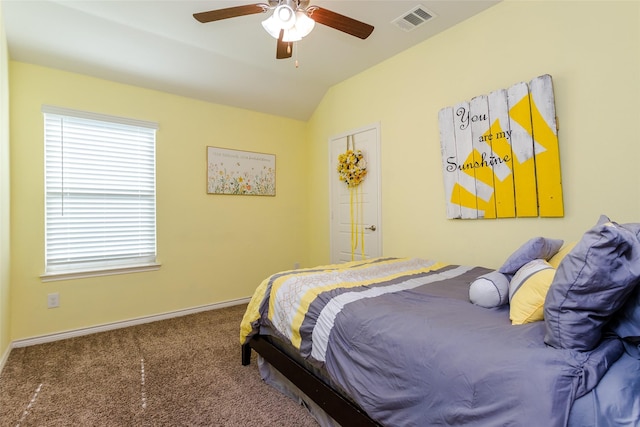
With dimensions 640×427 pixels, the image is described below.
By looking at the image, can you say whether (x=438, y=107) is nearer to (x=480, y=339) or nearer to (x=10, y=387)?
(x=480, y=339)

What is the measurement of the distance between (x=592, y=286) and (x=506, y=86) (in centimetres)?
201

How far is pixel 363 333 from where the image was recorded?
133cm

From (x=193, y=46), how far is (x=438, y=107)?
2.32 metres

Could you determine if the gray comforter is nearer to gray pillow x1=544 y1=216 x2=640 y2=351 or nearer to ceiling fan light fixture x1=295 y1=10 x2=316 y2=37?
gray pillow x1=544 y1=216 x2=640 y2=351

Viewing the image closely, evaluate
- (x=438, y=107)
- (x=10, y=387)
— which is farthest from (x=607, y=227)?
(x=10, y=387)

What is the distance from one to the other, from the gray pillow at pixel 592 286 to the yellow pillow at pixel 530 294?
0.66 feet

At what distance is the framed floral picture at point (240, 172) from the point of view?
3.58 meters

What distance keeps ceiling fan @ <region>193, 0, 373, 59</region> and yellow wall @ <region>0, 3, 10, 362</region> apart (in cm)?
161

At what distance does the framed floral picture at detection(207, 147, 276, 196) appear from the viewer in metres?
3.58

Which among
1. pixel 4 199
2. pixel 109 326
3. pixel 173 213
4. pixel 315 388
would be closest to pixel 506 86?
pixel 315 388

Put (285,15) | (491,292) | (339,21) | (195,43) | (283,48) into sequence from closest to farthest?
A: (491,292)
(285,15)
(339,21)
(283,48)
(195,43)

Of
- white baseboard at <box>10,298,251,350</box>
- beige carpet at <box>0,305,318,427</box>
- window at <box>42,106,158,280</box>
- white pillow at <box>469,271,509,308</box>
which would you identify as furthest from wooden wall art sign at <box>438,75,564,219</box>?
window at <box>42,106,158,280</box>

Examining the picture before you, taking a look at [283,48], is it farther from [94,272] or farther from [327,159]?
[94,272]

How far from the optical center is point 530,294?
1182 millimetres
